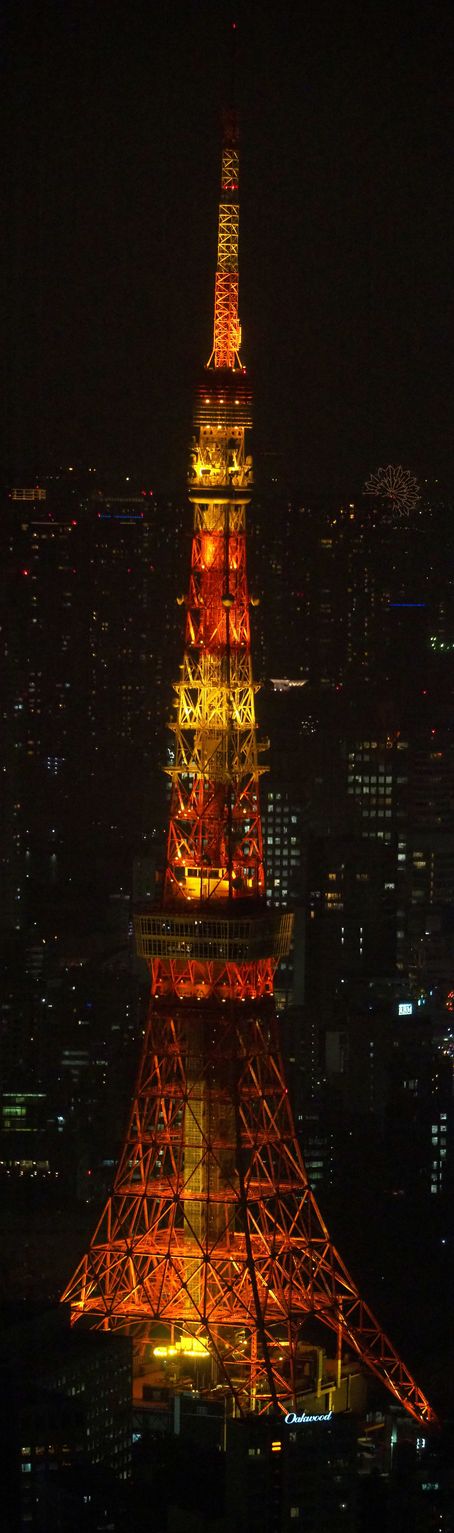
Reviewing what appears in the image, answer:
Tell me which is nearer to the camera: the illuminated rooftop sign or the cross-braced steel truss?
the illuminated rooftop sign

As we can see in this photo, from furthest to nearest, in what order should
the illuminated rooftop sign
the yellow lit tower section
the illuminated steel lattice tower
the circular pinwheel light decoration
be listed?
the circular pinwheel light decoration → the yellow lit tower section → the illuminated steel lattice tower → the illuminated rooftop sign

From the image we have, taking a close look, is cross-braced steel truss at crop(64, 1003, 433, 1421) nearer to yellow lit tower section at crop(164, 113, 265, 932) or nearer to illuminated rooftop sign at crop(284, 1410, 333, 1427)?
yellow lit tower section at crop(164, 113, 265, 932)

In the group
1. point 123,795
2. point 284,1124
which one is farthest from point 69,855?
point 284,1124

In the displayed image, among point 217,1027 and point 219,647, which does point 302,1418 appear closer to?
point 217,1027

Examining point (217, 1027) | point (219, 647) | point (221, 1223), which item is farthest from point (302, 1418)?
point (219, 647)

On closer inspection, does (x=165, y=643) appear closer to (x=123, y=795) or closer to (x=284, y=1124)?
(x=123, y=795)

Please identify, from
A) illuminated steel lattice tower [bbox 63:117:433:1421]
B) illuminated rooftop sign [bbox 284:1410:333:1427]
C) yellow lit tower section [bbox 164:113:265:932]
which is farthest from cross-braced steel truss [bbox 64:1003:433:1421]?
illuminated rooftop sign [bbox 284:1410:333:1427]

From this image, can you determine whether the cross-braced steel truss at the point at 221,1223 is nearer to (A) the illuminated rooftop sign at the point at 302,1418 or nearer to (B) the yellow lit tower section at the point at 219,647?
(B) the yellow lit tower section at the point at 219,647

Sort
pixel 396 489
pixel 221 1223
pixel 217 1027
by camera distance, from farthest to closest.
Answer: pixel 396 489
pixel 217 1027
pixel 221 1223

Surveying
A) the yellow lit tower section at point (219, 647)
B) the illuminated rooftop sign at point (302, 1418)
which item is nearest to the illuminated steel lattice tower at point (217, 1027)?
the yellow lit tower section at point (219, 647)
